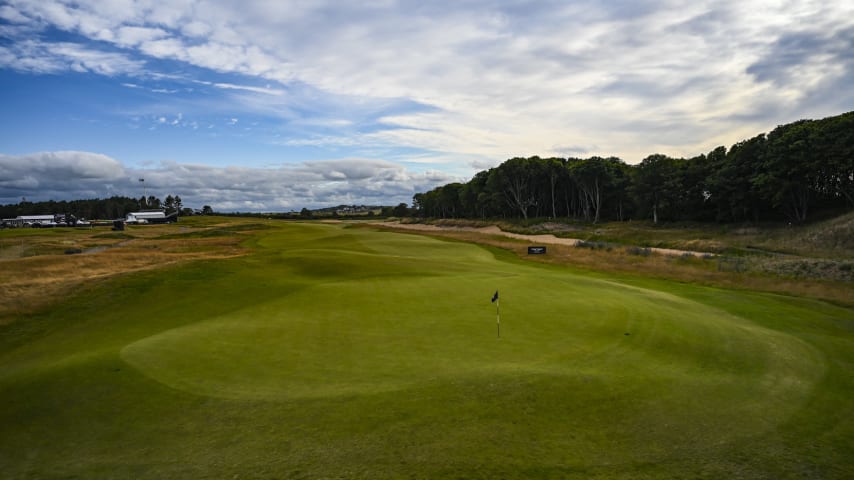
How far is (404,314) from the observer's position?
13.3 meters

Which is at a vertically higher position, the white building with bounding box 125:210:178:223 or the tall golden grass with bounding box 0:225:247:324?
the white building with bounding box 125:210:178:223

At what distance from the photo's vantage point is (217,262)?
78.4ft

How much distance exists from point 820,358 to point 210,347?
14844 mm

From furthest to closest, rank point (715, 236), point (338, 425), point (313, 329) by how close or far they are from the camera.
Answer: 1. point (715, 236)
2. point (313, 329)
3. point (338, 425)

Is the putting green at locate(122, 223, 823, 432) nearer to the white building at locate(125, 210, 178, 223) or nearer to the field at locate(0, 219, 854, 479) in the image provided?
the field at locate(0, 219, 854, 479)

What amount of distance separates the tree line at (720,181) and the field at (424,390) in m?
49.3

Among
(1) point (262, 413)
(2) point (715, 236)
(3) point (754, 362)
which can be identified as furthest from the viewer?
(2) point (715, 236)

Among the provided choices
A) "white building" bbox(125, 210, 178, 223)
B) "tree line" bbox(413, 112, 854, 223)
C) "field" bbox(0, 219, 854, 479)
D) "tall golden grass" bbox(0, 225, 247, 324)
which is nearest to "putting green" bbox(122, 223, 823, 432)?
"field" bbox(0, 219, 854, 479)

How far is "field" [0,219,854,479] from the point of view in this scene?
5.60m

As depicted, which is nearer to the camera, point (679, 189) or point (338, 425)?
point (338, 425)

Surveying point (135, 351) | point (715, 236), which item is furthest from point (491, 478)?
point (715, 236)

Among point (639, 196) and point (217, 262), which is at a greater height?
point (639, 196)

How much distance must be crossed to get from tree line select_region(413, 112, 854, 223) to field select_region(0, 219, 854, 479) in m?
49.3

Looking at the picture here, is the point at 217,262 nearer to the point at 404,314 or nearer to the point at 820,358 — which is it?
the point at 404,314
